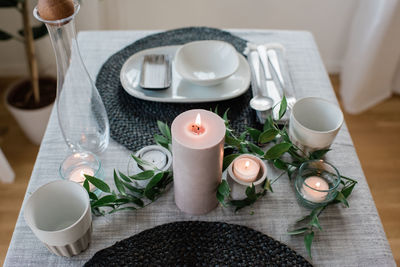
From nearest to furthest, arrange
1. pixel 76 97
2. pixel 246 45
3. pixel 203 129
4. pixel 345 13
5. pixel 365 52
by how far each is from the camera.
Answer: pixel 203 129
pixel 76 97
pixel 246 45
pixel 365 52
pixel 345 13

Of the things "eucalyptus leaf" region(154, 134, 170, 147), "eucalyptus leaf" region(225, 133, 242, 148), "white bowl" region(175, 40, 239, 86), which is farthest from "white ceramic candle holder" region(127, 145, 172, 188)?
"white bowl" region(175, 40, 239, 86)

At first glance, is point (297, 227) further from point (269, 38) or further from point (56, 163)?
point (269, 38)

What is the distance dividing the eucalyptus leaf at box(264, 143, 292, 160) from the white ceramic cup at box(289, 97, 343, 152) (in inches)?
1.6

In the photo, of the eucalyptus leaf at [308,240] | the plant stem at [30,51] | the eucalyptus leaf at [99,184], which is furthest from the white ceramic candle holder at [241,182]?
the plant stem at [30,51]

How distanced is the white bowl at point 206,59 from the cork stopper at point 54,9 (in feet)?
1.07

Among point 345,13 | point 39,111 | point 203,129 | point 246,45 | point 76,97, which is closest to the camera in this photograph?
point 203,129

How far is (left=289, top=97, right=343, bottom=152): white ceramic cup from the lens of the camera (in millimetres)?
698

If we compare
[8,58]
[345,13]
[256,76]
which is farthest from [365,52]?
[8,58]

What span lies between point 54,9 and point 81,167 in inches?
11.6

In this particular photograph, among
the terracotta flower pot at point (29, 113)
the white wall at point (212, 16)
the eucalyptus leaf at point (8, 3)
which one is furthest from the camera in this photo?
the white wall at point (212, 16)

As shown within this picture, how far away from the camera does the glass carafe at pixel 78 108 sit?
27.8 inches

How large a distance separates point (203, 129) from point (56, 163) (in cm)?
35

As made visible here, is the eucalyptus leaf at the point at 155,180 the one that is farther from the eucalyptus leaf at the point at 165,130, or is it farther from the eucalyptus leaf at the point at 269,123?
the eucalyptus leaf at the point at 269,123

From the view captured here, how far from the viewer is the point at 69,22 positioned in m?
0.63
